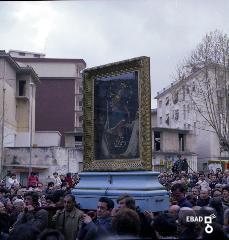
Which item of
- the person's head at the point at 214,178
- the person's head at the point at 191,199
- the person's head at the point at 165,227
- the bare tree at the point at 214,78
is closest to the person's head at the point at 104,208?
the person's head at the point at 165,227

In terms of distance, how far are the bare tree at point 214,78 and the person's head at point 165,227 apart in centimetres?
2254

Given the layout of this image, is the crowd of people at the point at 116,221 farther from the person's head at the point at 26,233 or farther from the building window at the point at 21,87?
the building window at the point at 21,87

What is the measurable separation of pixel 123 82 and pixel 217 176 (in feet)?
30.0

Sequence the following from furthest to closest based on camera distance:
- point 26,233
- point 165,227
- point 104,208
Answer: point 104,208 < point 165,227 < point 26,233

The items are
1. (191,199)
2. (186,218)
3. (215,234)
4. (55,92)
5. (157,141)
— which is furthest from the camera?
(55,92)

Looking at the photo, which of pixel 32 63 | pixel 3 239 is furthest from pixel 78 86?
pixel 3 239

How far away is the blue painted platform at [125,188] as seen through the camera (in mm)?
8688

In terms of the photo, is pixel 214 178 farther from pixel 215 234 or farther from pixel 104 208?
pixel 215 234

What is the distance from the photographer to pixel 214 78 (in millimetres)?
27906

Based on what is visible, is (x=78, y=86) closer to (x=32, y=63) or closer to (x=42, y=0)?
(x=32, y=63)

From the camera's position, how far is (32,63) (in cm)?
4772

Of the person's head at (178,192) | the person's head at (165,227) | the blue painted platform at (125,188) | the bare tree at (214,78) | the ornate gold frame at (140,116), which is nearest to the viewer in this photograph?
the person's head at (165,227)

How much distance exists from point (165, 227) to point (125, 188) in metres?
4.53

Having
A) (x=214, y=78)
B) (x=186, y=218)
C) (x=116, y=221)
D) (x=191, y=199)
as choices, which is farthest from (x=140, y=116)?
(x=214, y=78)
